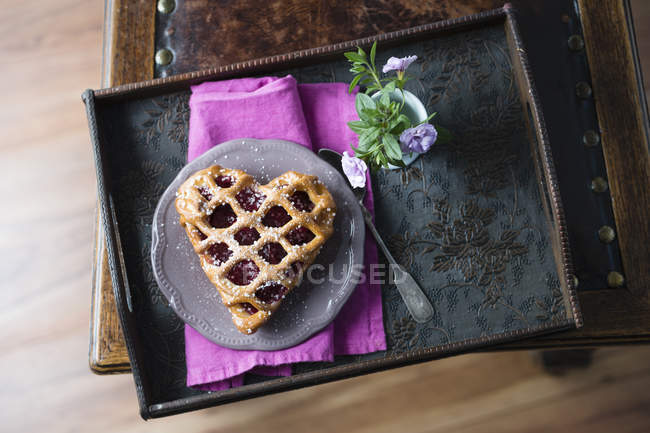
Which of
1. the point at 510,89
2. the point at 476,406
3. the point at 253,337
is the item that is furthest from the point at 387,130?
the point at 476,406

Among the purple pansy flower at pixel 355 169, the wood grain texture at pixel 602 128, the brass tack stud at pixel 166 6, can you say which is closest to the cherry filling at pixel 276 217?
the purple pansy flower at pixel 355 169

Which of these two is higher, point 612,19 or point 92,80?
point 92,80

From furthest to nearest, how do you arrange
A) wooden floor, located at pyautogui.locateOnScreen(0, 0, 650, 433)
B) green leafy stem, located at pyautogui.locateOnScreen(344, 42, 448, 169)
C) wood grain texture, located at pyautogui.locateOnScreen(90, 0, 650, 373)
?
wooden floor, located at pyautogui.locateOnScreen(0, 0, 650, 433) < wood grain texture, located at pyautogui.locateOnScreen(90, 0, 650, 373) < green leafy stem, located at pyautogui.locateOnScreen(344, 42, 448, 169)

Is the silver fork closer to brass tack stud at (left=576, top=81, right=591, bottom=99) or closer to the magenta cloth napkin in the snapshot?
the magenta cloth napkin

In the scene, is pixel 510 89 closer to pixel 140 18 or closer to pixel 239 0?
pixel 239 0

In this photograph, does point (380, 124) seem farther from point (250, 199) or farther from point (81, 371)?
point (81, 371)

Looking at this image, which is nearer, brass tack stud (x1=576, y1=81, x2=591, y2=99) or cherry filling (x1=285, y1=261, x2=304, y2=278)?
cherry filling (x1=285, y1=261, x2=304, y2=278)

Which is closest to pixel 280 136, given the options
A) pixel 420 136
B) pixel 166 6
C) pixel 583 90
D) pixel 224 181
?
pixel 224 181

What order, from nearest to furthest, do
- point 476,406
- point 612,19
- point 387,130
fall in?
1. point 387,130
2. point 612,19
3. point 476,406

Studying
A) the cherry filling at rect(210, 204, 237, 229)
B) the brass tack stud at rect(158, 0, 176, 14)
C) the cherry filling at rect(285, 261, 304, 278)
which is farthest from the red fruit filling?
the brass tack stud at rect(158, 0, 176, 14)
